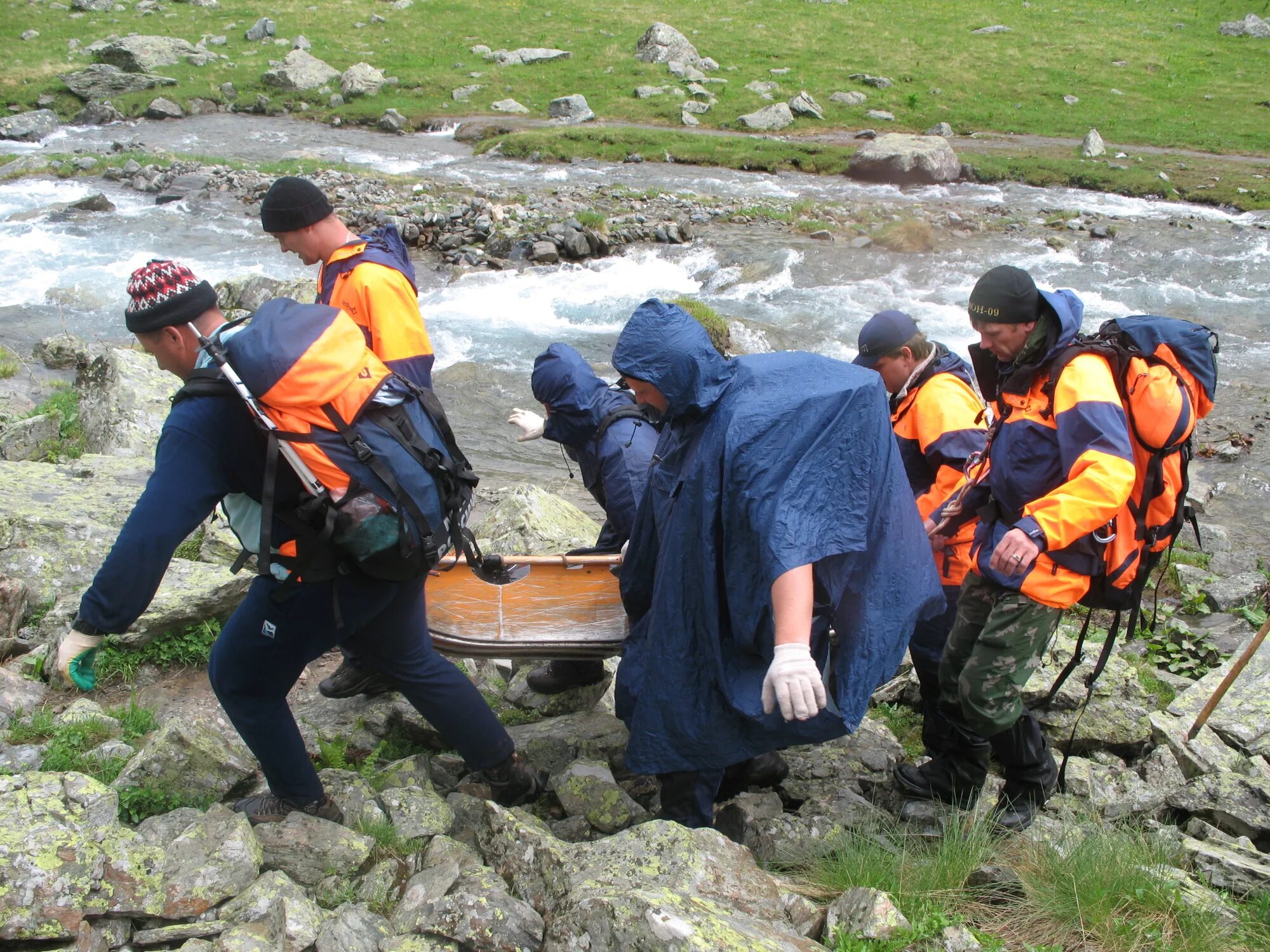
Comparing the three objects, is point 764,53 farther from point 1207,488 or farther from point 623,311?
point 1207,488

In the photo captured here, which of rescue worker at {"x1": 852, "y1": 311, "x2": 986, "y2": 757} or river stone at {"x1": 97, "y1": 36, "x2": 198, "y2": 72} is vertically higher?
rescue worker at {"x1": 852, "y1": 311, "x2": 986, "y2": 757}

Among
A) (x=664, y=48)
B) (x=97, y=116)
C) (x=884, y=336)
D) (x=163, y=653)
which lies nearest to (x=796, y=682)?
(x=884, y=336)

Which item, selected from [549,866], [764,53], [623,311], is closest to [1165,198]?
[623,311]

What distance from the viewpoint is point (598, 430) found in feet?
16.1

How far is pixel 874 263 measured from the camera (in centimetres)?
1908

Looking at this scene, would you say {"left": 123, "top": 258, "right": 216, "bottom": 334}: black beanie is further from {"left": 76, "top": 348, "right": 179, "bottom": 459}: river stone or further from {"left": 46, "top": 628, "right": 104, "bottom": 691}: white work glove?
{"left": 76, "top": 348, "right": 179, "bottom": 459}: river stone

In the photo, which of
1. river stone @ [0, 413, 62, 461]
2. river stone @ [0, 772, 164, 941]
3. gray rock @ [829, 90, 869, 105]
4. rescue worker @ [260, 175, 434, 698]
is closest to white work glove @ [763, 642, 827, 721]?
river stone @ [0, 772, 164, 941]

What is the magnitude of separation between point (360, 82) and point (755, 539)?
36.0 m

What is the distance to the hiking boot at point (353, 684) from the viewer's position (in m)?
5.04

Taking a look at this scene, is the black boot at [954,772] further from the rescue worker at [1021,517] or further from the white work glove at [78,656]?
the white work glove at [78,656]

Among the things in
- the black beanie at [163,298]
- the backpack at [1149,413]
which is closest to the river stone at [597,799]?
the backpack at [1149,413]

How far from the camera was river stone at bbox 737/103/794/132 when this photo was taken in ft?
104

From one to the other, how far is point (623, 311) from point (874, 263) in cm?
585

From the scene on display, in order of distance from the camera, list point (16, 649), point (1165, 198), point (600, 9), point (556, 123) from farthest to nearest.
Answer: point (600, 9) < point (556, 123) < point (1165, 198) < point (16, 649)
